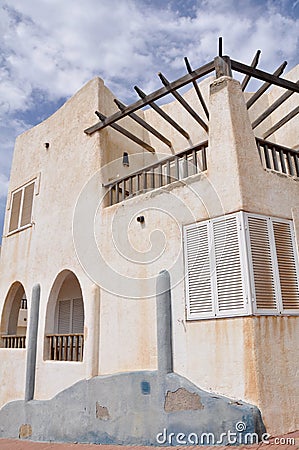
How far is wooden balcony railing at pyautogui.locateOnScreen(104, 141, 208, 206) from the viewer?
24.4 feet

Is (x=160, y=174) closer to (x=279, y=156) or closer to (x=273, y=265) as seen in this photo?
(x=279, y=156)

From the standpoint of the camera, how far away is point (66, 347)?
8.98 meters

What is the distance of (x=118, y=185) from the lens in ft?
29.4

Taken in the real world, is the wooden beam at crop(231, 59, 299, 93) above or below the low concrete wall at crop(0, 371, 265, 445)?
above

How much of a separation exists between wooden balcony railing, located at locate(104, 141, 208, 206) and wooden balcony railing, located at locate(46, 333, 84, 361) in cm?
328

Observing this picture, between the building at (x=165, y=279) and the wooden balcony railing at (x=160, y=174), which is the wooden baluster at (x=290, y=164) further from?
the wooden balcony railing at (x=160, y=174)

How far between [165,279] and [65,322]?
5.09m

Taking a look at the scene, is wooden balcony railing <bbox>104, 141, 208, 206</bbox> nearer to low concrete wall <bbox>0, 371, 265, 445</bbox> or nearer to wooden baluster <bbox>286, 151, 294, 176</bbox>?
wooden baluster <bbox>286, 151, 294, 176</bbox>

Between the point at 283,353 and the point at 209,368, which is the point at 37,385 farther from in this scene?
the point at 283,353

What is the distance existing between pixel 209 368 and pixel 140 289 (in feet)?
7.05

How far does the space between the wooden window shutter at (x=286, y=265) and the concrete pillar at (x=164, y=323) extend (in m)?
2.01

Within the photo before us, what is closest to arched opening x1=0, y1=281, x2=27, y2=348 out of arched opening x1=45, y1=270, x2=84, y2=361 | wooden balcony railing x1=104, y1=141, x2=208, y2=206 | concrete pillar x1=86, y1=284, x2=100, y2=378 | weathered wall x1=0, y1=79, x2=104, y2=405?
weathered wall x1=0, y1=79, x2=104, y2=405

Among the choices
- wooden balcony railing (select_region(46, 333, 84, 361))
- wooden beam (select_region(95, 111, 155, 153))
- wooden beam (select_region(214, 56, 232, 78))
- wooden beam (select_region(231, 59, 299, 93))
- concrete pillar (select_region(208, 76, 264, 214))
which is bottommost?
wooden balcony railing (select_region(46, 333, 84, 361))

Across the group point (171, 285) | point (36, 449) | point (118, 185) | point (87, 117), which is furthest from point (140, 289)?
point (87, 117)
